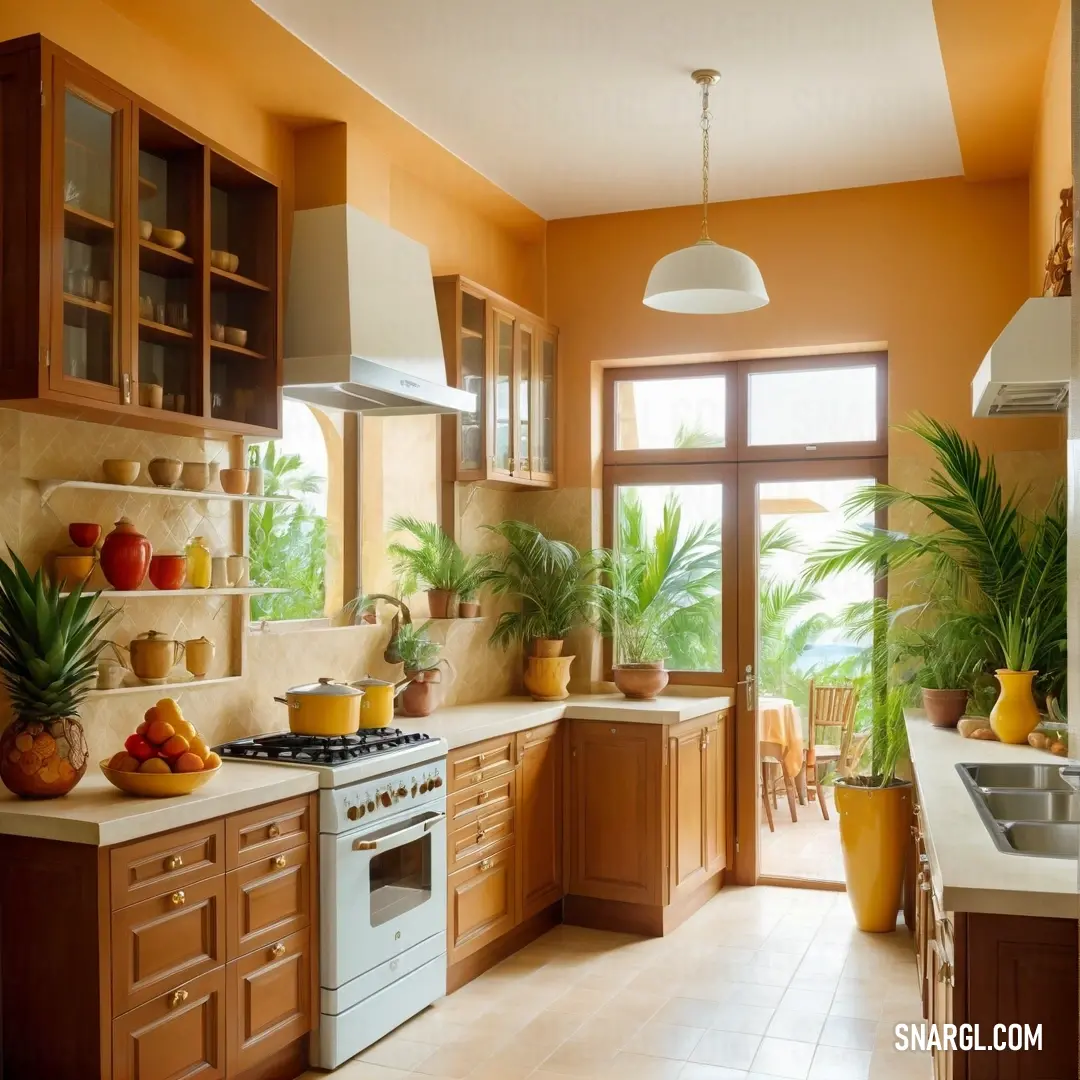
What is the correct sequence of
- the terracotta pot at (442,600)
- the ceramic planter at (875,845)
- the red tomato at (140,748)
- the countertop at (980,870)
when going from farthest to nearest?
the terracotta pot at (442,600) < the ceramic planter at (875,845) < the red tomato at (140,748) < the countertop at (980,870)

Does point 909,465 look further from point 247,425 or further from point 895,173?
point 247,425

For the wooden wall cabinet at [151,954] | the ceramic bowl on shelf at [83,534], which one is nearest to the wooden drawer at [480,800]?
the wooden wall cabinet at [151,954]

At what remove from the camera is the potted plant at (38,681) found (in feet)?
9.62

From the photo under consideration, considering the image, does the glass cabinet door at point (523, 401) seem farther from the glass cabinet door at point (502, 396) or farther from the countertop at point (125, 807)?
the countertop at point (125, 807)

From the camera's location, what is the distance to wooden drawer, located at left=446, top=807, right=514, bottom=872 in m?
4.23

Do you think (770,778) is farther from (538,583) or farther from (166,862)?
(166,862)

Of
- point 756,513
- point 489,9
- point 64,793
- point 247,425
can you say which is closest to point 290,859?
point 64,793

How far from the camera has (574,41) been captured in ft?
12.8

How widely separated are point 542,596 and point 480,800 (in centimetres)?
140

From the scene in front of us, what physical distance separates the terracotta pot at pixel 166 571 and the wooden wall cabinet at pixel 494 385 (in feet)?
5.60

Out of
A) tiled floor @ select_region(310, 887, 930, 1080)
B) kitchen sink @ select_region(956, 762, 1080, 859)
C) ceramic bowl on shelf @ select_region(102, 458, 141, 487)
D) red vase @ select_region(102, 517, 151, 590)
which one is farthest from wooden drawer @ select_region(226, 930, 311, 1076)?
kitchen sink @ select_region(956, 762, 1080, 859)

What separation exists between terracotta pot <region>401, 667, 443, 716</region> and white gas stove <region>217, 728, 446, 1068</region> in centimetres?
51

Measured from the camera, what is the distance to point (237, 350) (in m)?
3.68

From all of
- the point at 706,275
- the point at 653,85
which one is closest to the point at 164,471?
the point at 706,275
